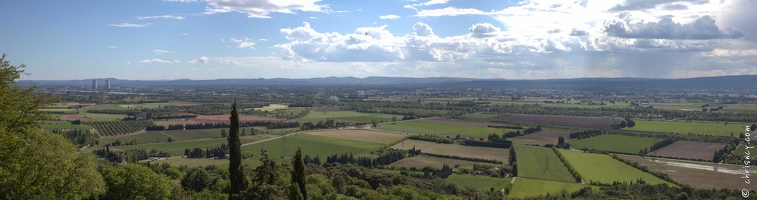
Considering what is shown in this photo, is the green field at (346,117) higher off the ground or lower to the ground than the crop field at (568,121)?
lower

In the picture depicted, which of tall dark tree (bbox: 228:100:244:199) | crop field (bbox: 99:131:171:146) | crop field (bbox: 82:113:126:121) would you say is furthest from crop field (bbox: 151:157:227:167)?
crop field (bbox: 82:113:126:121)

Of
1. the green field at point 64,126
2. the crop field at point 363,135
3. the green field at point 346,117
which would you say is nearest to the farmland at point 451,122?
the green field at point 346,117

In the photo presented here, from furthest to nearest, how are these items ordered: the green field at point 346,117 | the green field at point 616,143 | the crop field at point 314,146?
the green field at point 346,117 < the green field at point 616,143 < the crop field at point 314,146

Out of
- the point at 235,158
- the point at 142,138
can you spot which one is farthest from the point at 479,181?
the point at 142,138

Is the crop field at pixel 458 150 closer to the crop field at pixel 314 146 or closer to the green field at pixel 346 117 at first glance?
the crop field at pixel 314 146

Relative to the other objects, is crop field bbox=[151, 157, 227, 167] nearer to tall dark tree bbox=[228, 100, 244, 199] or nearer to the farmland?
tall dark tree bbox=[228, 100, 244, 199]

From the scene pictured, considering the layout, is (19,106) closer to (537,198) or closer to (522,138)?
(537,198)

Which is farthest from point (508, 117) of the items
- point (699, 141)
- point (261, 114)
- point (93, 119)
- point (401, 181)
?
Result: point (93, 119)
